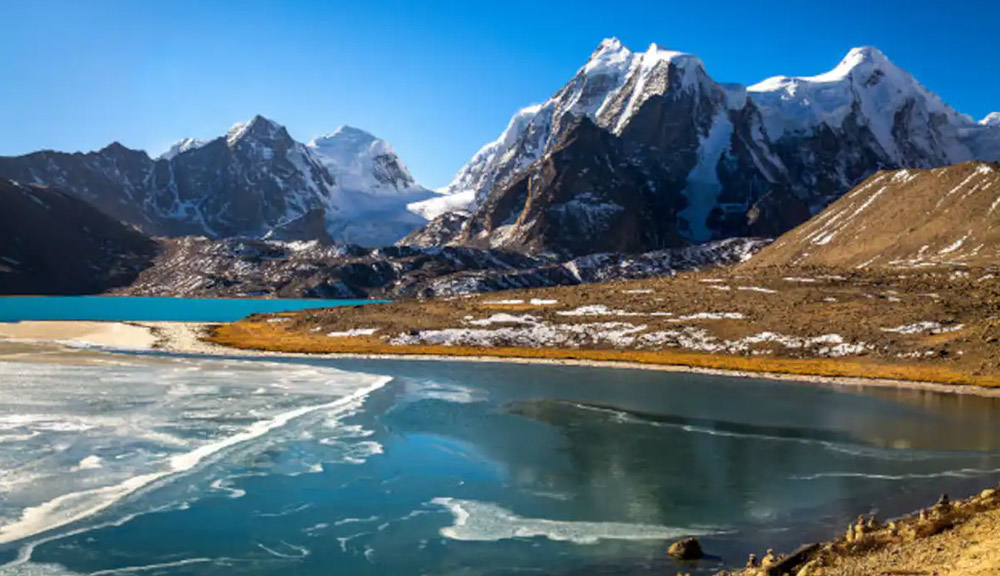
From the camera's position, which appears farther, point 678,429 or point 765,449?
point 678,429

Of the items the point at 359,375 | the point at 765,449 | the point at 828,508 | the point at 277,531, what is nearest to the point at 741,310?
the point at 359,375

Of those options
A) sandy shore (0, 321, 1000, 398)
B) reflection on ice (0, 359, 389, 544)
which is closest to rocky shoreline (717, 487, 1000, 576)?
reflection on ice (0, 359, 389, 544)

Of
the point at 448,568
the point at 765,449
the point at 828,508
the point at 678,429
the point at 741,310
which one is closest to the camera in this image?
the point at 448,568

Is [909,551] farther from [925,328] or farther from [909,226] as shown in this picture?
[909,226]

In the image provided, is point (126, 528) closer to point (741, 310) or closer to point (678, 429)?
point (678, 429)

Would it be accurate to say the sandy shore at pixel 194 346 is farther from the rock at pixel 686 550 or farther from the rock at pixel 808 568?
the rock at pixel 808 568

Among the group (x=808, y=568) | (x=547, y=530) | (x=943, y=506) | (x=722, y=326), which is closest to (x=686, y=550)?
(x=808, y=568)

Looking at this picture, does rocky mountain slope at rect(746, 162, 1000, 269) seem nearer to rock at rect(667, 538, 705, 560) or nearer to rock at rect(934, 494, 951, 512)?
rock at rect(934, 494, 951, 512)
